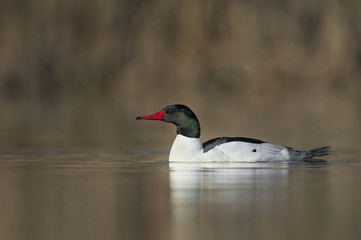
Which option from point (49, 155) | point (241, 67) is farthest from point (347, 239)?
point (241, 67)

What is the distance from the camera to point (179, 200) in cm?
638

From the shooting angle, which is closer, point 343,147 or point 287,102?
point 343,147

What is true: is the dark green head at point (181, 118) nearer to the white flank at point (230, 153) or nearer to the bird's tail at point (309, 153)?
the white flank at point (230, 153)

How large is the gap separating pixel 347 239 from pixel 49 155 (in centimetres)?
637

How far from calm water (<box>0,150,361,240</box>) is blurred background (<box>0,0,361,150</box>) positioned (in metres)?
14.5

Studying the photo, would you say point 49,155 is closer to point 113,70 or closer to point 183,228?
point 183,228

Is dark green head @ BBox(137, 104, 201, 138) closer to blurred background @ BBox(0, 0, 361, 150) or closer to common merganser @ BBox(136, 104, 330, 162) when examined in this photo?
common merganser @ BBox(136, 104, 330, 162)

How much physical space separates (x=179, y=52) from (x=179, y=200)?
21.0m

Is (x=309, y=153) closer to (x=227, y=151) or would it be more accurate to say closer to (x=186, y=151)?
(x=227, y=151)

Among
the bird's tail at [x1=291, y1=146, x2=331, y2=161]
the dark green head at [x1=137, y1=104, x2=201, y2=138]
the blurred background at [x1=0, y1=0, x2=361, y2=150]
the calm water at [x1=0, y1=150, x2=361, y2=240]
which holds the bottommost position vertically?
the calm water at [x1=0, y1=150, x2=361, y2=240]

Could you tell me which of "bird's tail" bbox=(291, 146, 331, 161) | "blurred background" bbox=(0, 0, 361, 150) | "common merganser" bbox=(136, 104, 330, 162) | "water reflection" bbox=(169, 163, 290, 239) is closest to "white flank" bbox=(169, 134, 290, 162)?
"common merganser" bbox=(136, 104, 330, 162)

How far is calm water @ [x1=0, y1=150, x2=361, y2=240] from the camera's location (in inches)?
201

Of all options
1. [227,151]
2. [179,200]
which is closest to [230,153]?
[227,151]

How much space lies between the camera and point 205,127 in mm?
15750
